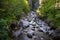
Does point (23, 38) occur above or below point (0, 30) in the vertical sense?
below

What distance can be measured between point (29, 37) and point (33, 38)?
0.27 metres

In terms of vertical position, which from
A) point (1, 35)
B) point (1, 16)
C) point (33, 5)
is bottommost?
point (33, 5)

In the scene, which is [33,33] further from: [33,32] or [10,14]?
[10,14]

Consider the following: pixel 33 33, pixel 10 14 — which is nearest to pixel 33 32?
pixel 33 33

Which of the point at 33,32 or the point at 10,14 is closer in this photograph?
the point at 10,14

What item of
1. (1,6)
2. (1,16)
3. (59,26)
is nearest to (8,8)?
(1,6)

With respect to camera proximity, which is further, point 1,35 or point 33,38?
point 33,38

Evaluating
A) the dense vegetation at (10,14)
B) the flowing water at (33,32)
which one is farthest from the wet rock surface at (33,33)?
the dense vegetation at (10,14)

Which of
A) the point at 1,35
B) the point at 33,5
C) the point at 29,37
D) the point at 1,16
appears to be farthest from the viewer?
the point at 33,5

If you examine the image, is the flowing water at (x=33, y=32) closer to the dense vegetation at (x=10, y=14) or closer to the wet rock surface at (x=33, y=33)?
the wet rock surface at (x=33, y=33)

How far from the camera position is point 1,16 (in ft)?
20.4

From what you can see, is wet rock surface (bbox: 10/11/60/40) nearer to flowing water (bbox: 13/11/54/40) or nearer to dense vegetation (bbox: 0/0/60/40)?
flowing water (bbox: 13/11/54/40)

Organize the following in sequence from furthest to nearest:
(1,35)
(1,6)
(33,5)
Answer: (33,5)
(1,6)
(1,35)

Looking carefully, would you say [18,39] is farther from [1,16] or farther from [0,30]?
[0,30]
